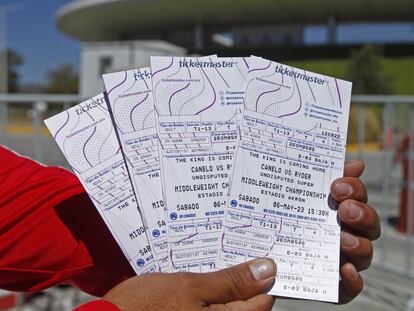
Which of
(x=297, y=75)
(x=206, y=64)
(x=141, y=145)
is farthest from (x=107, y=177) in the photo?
(x=297, y=75)

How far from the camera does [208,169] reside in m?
1.05

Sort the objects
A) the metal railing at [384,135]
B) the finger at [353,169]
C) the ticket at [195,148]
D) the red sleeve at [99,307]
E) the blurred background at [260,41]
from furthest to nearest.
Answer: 1. the blurred background at [260,41]
2. the metal railing at [384,135]
3. the finger at [353,169]
4. the ticket at [195,148]
5. the red sleeve at [99,307]

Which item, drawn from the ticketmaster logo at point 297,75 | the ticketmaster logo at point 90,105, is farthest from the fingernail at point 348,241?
the ticketmaster logo at point 90,105

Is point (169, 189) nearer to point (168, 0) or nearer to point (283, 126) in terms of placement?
point (283, 126)

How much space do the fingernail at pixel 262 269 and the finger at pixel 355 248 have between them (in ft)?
0.67

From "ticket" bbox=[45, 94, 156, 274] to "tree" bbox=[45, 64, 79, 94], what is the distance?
122 ft

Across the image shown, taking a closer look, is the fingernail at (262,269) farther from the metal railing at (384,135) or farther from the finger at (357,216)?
the metal railing at (384,135)

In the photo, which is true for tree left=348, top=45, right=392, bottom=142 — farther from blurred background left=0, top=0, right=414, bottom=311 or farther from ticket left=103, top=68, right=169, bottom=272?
ticket left=103, top=68, right=169, bottom=272

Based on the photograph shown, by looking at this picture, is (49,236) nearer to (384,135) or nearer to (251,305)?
(251,305)

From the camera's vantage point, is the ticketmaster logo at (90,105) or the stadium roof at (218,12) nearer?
the ticketmaster logo at (90,105)

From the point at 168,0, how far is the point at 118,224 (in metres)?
30.4

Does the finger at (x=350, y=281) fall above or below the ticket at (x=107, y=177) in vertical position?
below

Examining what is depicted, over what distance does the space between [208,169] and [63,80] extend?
4221 cm

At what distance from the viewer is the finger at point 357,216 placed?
1.07 metres
